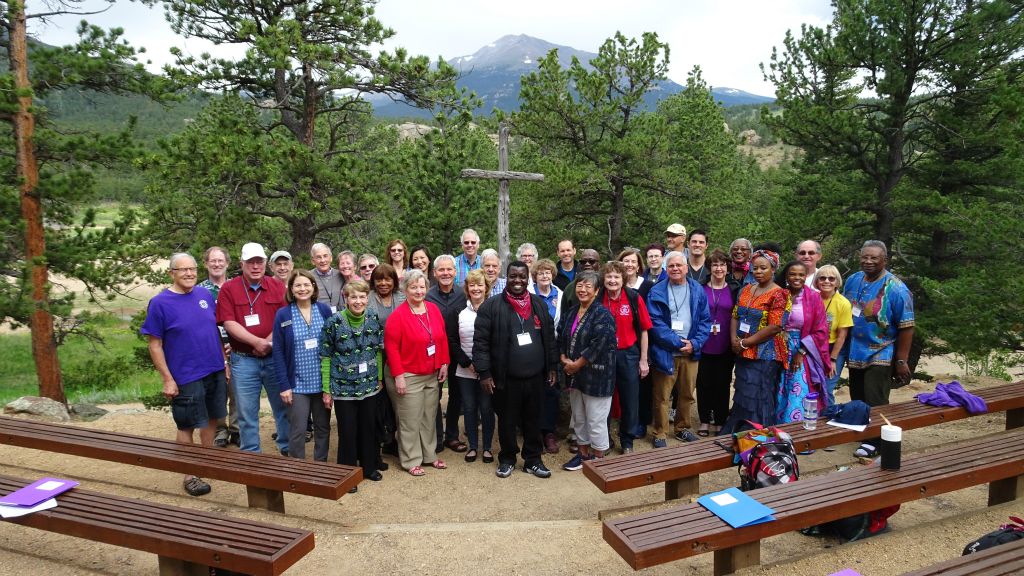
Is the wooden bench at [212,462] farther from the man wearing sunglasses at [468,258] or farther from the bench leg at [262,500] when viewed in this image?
the man wearing sunglasses at [468,258]

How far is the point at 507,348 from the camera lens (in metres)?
4.68

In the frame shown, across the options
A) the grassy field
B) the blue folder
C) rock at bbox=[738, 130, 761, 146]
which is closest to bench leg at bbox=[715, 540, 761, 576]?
the blue folder

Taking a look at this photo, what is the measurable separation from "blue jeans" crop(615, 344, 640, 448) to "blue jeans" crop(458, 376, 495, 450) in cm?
121

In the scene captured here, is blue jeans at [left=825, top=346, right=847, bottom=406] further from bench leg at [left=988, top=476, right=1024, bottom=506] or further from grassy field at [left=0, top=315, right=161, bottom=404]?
grassy field at [left=0, top=315, right=161, bottom=404]

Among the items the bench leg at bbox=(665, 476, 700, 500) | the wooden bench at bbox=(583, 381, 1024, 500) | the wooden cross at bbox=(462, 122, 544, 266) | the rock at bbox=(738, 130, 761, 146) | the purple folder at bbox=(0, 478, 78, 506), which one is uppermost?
the rock at bbox=(738, 130, 761, 146)

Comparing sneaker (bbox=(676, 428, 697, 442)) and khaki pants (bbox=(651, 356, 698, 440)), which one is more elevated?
khaki pants (bbox=(651, 356, 698, 440))

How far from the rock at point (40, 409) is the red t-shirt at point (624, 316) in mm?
6522

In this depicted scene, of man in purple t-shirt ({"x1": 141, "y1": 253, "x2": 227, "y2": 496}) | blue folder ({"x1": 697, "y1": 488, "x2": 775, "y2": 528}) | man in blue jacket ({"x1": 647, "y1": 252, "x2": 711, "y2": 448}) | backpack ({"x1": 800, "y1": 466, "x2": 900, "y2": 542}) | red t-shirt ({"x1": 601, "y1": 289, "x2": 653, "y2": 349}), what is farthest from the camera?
man in blue jacket ({"x1": 647, "y1": 252, "x2": 711, "y2": 448})

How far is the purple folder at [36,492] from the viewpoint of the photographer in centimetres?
309

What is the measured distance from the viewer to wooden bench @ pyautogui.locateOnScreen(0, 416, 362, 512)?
142 inches

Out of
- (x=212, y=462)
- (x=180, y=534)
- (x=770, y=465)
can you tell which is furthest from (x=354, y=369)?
(x=770, y=465)

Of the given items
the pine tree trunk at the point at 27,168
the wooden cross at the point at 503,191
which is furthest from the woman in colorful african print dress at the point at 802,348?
the pine tree trunk at the point at 27,168

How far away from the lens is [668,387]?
552cm

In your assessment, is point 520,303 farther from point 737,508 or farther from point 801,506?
point 801,506
